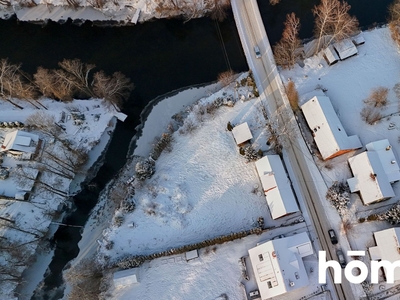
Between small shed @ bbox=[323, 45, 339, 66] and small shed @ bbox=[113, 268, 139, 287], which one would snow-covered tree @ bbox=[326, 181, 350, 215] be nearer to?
small shed @ bbox=[323, 45, 339, 66]

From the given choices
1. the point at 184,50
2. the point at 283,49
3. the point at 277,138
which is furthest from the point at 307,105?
the point at 184,50

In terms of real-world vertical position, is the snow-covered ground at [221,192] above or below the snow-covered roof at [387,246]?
above

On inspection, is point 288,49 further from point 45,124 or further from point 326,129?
point 45,124

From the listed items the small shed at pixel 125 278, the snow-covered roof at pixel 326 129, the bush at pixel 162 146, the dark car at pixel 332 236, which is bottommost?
the dark car at pixel 332 236

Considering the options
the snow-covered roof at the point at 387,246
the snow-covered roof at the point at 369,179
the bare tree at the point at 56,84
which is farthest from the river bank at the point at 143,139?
the snow-covered roof at the point at 387,246

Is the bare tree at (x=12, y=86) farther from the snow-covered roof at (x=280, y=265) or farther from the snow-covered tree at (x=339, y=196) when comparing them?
the snow-covered tree at (x=339, y=196)

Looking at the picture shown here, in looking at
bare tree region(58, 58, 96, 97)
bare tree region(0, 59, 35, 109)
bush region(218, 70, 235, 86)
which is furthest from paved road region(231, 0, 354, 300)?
bare tree region(0, 59, 35, 109)
